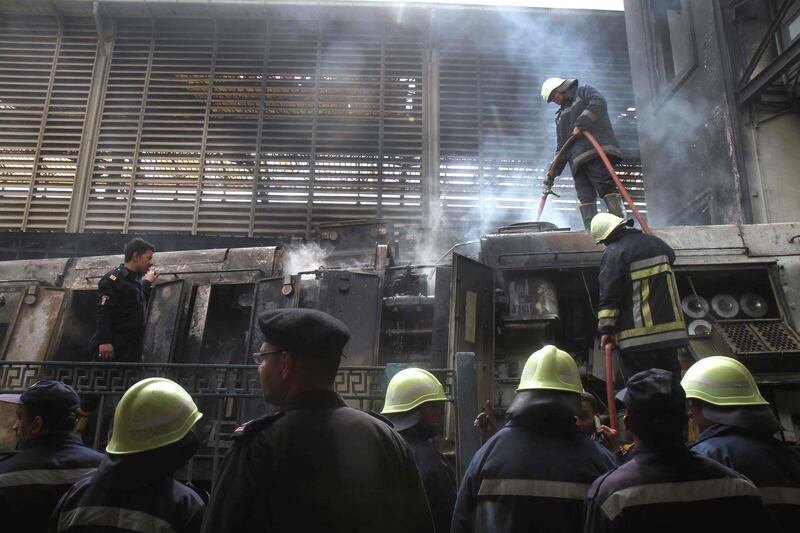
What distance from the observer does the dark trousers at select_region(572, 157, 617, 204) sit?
6699 millimetres

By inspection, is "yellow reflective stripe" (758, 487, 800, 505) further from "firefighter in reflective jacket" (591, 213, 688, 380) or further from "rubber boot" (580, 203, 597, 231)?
"rubber boot" (580, 203, 597, 231)

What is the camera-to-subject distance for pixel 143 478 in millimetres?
2166

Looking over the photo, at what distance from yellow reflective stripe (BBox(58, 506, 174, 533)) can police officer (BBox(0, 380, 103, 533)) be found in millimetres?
759

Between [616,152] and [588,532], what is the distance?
5.46 meters

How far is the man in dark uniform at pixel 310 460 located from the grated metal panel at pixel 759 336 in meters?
4.57

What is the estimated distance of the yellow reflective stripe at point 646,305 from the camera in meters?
4.87

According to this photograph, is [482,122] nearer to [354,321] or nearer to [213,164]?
[213,164]

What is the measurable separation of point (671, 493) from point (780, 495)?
0.94 meters

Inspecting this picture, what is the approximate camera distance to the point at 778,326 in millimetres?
5652

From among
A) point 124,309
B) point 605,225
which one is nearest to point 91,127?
point 124,309

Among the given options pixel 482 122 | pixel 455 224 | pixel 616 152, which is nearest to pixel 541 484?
pixel 616 152

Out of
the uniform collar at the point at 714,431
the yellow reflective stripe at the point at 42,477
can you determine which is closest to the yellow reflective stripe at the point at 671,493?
the uniform collar at the point at 714,431

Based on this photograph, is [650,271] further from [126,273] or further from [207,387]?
A: [126,273]


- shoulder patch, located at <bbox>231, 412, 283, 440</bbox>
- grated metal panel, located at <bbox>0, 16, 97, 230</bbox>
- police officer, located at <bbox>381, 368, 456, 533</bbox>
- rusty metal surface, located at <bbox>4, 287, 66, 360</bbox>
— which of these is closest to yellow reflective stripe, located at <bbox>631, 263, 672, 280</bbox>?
police officer, located at <bbox>381, 368, 456, 533</bbox>
